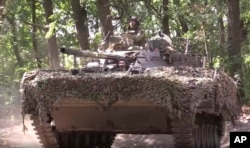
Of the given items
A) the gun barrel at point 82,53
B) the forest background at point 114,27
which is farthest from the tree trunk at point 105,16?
the gun barrel at point 82,53

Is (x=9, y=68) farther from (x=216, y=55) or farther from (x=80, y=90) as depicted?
(x=80, y=90)

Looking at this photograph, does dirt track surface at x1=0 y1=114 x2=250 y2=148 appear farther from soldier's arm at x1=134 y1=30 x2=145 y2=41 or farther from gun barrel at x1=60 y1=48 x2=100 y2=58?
gun barrel at x1=60 y1=48 x2=100 y2=58

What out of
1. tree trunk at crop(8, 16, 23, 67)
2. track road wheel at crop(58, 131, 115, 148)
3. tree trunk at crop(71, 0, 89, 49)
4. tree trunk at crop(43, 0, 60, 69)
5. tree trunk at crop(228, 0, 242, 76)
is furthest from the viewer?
tree trunk at crop(8, 16, 23, 67)

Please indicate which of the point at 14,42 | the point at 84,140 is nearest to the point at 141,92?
the point at 84,140

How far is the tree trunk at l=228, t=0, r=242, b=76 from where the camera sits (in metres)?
16.2

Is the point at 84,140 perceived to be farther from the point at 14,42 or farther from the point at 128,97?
the point at 14,42

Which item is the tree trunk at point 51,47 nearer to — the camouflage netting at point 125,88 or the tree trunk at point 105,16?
Result: the tree trunk at point 105,16

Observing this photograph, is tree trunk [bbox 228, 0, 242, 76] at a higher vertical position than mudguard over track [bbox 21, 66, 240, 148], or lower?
higher

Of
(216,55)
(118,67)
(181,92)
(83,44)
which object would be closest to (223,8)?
(216,55)

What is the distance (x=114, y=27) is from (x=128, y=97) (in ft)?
33.9

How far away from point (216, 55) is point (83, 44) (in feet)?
14.9

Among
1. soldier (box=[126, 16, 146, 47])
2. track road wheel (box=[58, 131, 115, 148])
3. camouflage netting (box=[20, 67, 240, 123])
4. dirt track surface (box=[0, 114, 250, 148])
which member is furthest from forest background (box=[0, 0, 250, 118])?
camouflage netting (box=[20, 67, 240, 123])

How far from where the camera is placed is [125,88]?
7.95 metres

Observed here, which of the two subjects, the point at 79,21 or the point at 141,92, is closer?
the point at 141,92
